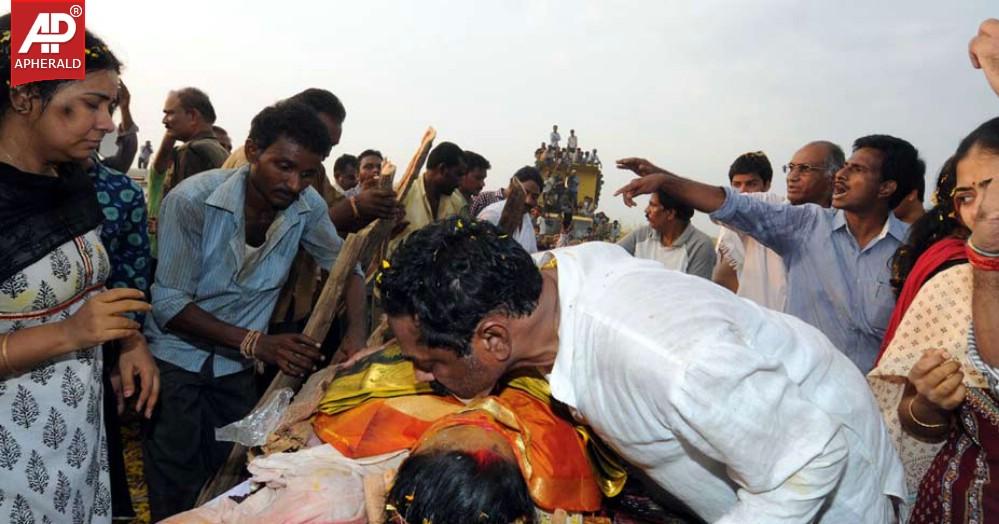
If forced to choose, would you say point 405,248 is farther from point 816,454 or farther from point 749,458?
point 816,454

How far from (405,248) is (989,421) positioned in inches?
68.7

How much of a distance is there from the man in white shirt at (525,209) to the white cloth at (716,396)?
200 centimetres

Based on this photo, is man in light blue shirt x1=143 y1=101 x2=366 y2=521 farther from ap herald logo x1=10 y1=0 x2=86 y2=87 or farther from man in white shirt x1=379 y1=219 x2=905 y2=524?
man in white shirt x1=379 y1=219 x2=905 y2=524

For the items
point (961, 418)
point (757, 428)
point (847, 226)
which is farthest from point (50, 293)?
point (847, 226)

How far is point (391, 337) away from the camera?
3012 millimetres

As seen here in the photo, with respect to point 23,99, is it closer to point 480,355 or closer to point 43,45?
point 43,45

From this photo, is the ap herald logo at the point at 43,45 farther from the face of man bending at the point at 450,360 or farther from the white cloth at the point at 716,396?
the white cloth at the point at 716,396

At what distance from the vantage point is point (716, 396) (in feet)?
4.18

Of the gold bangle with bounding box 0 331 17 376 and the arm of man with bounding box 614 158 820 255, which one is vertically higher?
the arm of man with bounding box 614 158 820 255

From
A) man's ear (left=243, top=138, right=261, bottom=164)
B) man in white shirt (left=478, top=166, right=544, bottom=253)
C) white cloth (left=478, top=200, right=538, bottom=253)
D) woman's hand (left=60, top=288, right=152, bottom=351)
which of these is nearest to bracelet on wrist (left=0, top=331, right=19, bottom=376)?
woman's hand (left=60, top=288, right=152, bottom=351)

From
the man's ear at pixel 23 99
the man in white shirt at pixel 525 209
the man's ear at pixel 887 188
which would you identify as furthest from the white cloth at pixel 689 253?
the man's ear at pixel 23 99

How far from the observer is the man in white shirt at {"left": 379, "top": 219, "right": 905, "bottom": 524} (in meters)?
1.31

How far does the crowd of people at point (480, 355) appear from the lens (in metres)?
1.41

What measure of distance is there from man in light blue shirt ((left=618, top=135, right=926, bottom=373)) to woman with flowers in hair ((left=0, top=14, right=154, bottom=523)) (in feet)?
7.65
